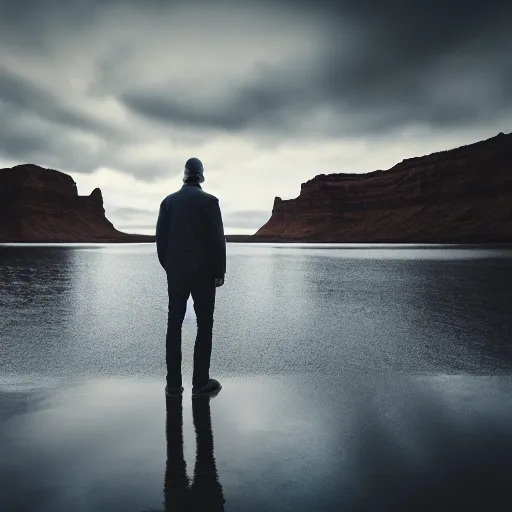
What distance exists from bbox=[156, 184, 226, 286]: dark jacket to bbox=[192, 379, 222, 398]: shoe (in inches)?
41.9

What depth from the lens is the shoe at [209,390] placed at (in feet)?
13.3

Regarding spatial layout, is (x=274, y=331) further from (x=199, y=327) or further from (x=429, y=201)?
(x=429, y=201)

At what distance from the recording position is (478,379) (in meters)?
4.67

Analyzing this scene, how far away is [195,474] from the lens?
2.53 meters

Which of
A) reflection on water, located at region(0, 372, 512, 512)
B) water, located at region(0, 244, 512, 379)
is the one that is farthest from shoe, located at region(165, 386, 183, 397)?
water, located at region(0, 244, 512, 379)

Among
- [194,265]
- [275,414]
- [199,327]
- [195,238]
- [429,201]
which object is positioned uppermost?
[429,201]

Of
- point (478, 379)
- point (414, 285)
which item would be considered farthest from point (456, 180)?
point (478, 379)

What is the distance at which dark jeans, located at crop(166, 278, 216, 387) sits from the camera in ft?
13.3

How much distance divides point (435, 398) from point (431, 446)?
120cm

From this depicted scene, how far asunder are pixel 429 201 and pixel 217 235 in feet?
528

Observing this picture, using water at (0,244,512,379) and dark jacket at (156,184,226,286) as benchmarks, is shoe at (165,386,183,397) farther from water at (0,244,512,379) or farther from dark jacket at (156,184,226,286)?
dark jacket at (156,184,226,286)

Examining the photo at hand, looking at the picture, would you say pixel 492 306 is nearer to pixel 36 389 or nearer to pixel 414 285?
pixel 414 285

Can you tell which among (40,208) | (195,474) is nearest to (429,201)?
(40,208)

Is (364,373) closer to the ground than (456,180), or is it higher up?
closer to the ground
